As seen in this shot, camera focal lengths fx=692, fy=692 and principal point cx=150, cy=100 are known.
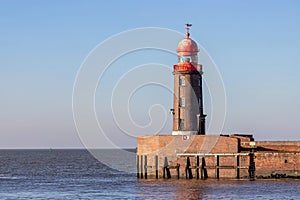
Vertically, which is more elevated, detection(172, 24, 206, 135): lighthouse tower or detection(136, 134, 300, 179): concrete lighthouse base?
detection(172, 24, 206, 135): lighthouse tower

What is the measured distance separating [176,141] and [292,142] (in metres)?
11.0

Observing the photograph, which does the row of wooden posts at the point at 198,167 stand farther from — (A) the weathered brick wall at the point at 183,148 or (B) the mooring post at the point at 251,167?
(A) the weathered brick wall at the point at 183,148

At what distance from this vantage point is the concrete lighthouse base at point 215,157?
63.2m

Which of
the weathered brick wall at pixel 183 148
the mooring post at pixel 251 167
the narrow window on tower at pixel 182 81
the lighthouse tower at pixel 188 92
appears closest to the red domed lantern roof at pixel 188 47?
the lighthouse tower at pixel 188 92

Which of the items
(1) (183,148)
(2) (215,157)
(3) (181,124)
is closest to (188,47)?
(3) (181,124)

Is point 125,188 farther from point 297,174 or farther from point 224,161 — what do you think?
point 297,174

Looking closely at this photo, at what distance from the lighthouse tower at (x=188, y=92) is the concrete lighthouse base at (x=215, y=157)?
340 cm

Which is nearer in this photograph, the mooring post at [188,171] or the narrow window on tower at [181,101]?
the mooring post at [188,171]

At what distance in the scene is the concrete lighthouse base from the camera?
63250 millimetres

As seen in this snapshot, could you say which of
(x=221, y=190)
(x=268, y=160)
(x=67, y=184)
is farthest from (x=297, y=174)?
(x=67, y=184)

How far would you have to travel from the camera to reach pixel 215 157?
211 ft

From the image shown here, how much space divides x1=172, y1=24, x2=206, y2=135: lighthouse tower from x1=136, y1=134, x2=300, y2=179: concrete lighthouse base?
3396 mm

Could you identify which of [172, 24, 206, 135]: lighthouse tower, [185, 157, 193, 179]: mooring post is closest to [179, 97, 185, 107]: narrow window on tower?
[172, 24, 206, 135]: lighthouse tower

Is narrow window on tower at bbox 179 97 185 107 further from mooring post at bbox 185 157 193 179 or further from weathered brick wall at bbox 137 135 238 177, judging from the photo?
mooring post at bbox 185 157 193 179
